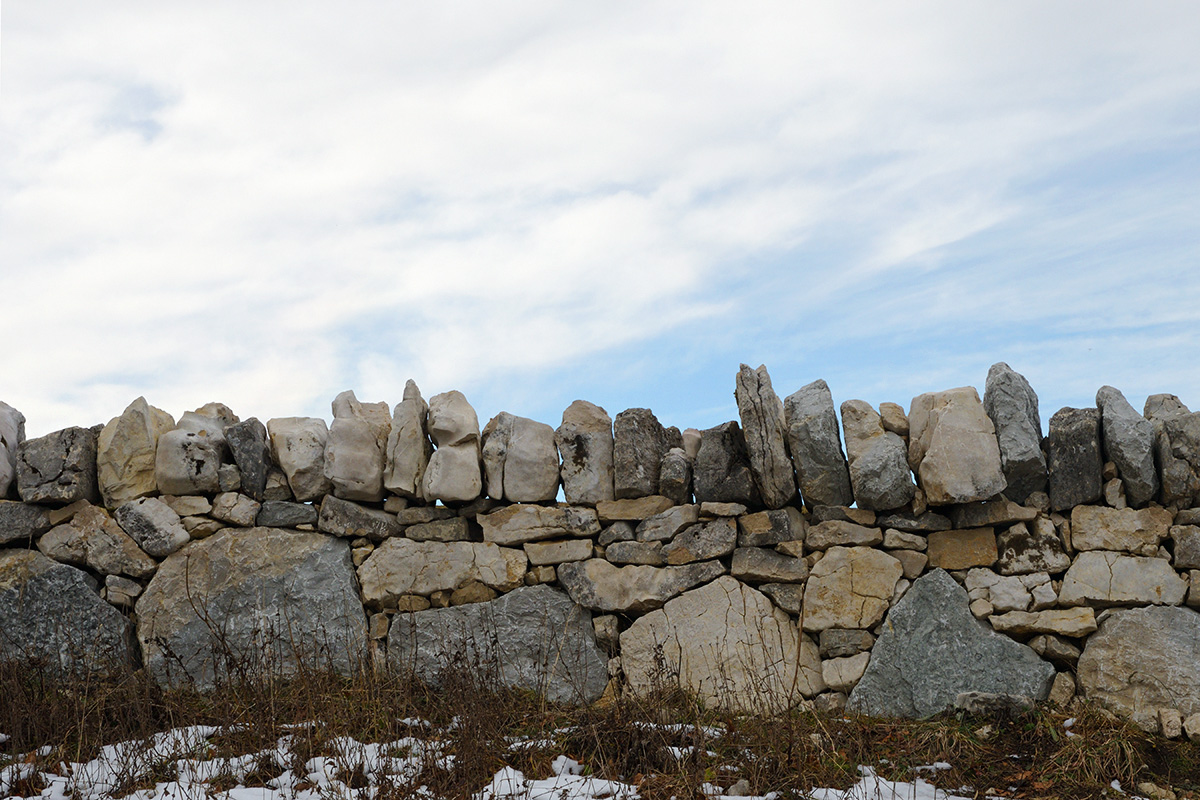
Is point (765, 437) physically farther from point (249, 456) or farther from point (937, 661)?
point (249, 456)

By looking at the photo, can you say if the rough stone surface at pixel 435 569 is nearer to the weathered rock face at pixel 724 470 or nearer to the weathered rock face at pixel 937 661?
the weathered rock face at pixel 724 470

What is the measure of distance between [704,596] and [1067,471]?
2110 millimetres

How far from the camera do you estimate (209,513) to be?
6027 mm

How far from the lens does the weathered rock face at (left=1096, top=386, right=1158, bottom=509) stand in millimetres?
5219

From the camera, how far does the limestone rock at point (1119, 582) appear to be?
17.0 feet

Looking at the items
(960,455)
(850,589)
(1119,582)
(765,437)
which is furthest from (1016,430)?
(765,437)

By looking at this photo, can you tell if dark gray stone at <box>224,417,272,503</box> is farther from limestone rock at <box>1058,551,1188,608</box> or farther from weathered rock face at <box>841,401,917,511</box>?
limestone rock at <box>1058,551,1188,608</box>

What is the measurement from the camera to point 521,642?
5.66m

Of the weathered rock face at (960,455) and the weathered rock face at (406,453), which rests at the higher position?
the weathered rock face at (406,453)

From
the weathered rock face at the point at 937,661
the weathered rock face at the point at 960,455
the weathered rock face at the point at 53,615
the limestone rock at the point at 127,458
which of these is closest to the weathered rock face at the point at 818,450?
the weathered rock face at the point at 960,455

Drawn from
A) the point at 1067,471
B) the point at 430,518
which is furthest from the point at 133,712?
the point at 1067,471

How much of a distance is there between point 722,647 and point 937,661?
1.16 m

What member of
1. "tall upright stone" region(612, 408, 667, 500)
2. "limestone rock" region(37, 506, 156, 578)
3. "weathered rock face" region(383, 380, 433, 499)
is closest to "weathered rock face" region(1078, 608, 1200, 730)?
"tall upright stone" region(612, 408, 667, 500)

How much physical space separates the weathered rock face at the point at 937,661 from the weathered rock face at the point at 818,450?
69 centimetres
